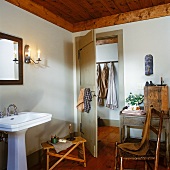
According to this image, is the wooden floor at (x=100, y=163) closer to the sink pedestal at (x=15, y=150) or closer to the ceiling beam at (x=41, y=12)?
the sink pedestal at (x=15, y=150)

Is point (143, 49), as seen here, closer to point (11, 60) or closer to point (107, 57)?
point (107, 57)

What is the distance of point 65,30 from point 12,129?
8.13ft

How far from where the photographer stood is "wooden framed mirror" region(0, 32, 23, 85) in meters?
2.25

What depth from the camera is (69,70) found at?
3.69 meters

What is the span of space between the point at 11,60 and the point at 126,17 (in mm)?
2120

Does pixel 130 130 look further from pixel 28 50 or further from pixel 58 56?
pixel 28 50

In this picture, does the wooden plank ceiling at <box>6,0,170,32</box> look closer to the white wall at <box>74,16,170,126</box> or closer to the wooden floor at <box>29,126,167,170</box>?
the white wall at <box>74,16,170,126</box>

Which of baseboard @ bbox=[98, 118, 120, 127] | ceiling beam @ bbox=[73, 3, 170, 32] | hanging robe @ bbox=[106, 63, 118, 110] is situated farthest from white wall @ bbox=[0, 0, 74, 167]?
baseboard @ bbox=[98, 118, 120, 127]

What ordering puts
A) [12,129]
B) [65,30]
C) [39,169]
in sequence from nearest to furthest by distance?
[12,129] < [39,169] < [65,30]

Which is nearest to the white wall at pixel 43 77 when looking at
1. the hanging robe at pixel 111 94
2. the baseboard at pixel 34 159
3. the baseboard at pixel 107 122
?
the baseboard at pixel 34 159

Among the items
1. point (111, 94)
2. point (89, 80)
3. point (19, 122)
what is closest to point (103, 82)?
point (111, 94)

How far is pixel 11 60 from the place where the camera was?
7.83 feet

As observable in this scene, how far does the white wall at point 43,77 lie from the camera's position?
7.77ft

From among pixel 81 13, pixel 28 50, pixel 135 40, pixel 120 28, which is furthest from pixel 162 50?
pixel 28 50
